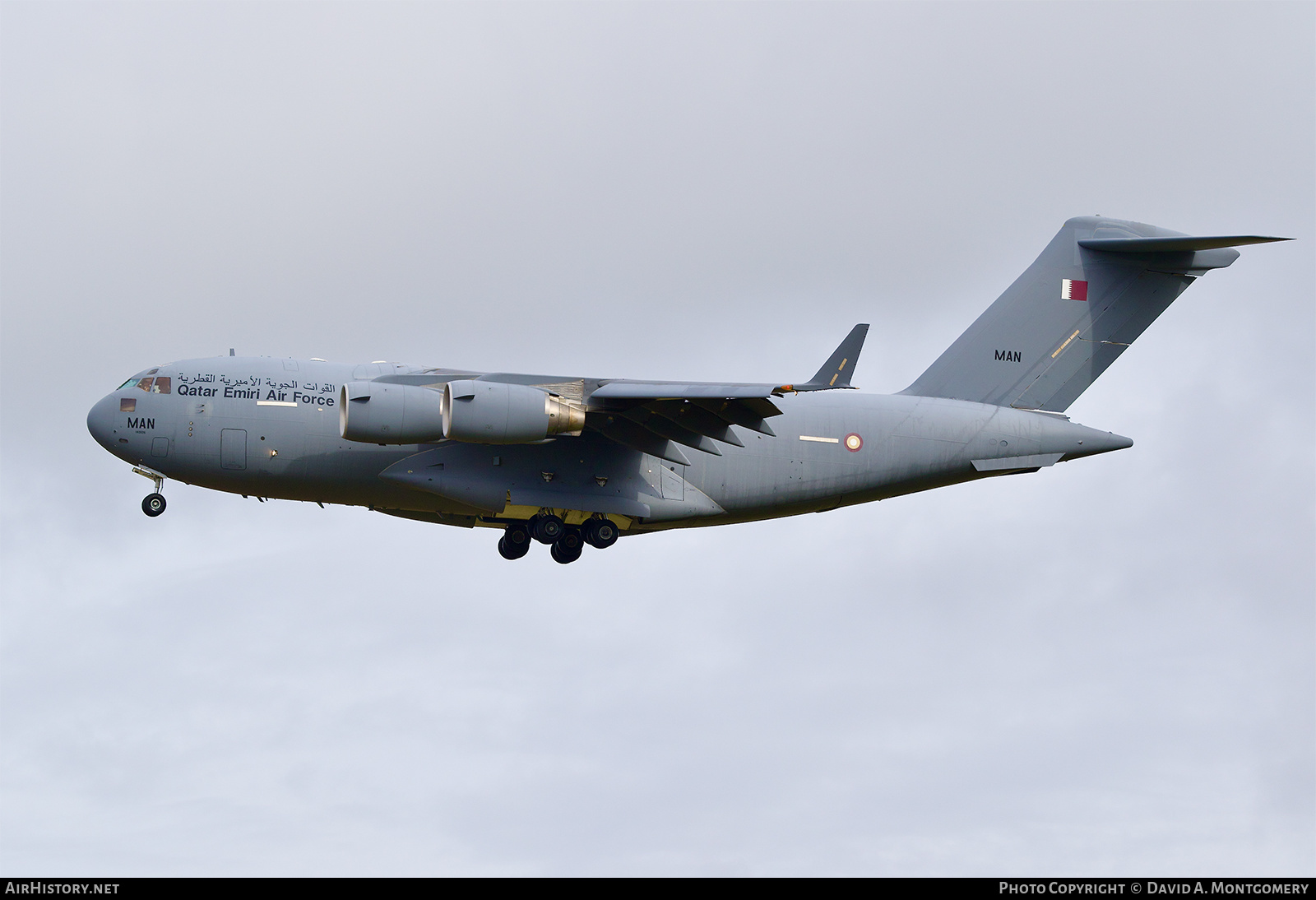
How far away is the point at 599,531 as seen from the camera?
63.8ft

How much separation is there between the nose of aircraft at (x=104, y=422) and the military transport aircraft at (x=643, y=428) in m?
0.03

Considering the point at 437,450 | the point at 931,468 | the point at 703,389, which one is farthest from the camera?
the point at 931,468

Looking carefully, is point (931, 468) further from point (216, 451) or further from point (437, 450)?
point (216, 451)

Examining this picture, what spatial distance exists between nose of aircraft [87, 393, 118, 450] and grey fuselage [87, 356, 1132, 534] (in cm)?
2

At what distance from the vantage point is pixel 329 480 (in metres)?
18.4

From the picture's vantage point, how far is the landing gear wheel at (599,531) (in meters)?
19.5

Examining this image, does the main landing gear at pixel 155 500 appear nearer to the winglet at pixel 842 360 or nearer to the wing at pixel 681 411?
the wing at pixel 681 411

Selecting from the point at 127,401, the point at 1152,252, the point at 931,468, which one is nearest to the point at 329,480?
the point at 127,401

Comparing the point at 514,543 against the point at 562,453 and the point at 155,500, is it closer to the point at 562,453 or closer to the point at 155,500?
the point at 562,453

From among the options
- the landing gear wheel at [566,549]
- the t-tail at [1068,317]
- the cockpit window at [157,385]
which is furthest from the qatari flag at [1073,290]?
the cockpit window at [157,385]

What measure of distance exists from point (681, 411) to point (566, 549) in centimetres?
273
